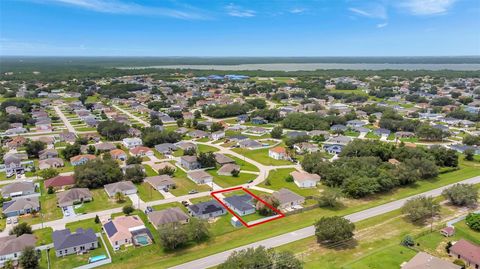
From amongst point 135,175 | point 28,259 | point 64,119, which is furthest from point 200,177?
point 64,119

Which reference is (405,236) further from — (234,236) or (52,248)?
(52,248)

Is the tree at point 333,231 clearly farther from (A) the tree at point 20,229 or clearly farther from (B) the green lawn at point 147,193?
(A) the tree at point 20,229

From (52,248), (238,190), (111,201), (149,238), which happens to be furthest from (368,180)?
(52,248)

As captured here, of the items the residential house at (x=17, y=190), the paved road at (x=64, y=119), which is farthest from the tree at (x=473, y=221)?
the paved road at (x=64, y=119)

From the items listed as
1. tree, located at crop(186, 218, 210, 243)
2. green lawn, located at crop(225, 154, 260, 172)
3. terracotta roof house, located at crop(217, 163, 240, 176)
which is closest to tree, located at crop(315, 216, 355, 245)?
tree, located at crop(186, 218, 210, 243)

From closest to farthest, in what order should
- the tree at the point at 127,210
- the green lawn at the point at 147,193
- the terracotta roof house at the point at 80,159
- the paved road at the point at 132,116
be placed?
the tree at the point at 127,210 < the green lawn at the point at 147,193 < the terracotta roof house at the point at 80,159 < the paved road at the point at 132,116

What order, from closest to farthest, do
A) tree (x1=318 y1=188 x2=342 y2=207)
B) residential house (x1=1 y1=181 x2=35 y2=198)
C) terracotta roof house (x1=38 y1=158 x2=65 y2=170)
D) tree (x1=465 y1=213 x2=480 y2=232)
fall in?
Answer: tree (x1=465 y1=213 x2=480 y2=232) → tree (x1=318 y1=188 x2=342 y2=207) → residential house (x1=1 y1=181 x2=35 y2=198) → terracotta roof house (x1=38 y1=158 x2=65 y2=170)

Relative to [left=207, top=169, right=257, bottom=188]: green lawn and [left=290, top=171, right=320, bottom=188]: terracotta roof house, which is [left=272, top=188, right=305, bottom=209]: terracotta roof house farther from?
[left=207, top=169, right=257, bottom=188]: green lawn
